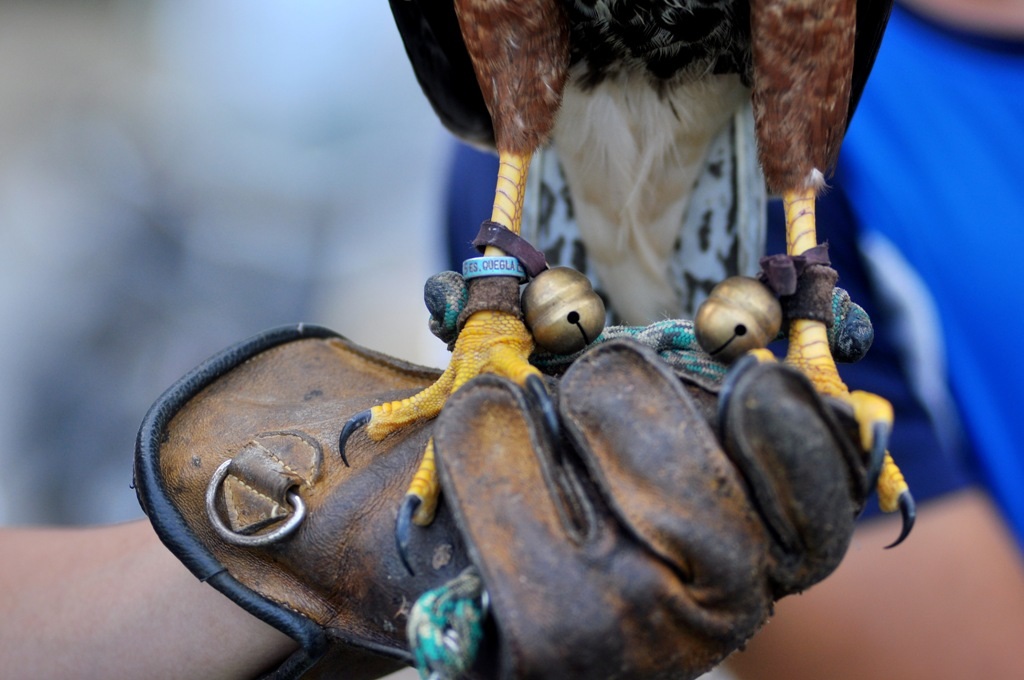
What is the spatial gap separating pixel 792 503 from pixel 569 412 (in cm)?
21

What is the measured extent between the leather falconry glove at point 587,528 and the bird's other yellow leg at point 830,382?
2 centimetres

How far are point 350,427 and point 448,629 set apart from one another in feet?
1.10

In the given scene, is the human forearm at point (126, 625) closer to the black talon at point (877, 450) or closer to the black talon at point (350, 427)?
the black talon at point (350, 427)

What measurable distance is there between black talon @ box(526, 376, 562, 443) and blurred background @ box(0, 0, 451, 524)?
265cm

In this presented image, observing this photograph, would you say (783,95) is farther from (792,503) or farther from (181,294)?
(181,294)

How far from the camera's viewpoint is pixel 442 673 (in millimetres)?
650

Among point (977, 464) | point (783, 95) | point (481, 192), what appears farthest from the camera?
point (481, 192)

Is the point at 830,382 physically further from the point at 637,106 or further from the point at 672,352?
the point at 637,106

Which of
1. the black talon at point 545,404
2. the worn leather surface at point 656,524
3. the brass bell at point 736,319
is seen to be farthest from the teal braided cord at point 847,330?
the black talon at point 545,404

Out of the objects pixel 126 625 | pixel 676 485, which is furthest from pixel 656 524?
pixel 126 625

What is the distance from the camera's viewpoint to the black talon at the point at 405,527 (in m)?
0.78

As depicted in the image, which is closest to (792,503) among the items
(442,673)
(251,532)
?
(442,673)

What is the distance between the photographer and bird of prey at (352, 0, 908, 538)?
37.6 inches

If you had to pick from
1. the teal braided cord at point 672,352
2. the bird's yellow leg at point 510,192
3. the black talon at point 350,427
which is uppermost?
the bird's yellow leg at point 510,192
